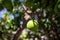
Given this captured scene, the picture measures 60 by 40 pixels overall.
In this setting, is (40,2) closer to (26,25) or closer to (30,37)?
(26,25)

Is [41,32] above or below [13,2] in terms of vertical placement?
below

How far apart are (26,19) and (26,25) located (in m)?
0.11

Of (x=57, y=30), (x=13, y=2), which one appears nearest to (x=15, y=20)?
(x=13, y=2)

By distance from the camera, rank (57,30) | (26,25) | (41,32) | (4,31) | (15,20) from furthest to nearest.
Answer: (57,30) < (41,32) < (4,31) < (15,20) < (26,25)

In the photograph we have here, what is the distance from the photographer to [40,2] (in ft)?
5.32

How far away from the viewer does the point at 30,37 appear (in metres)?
3.17

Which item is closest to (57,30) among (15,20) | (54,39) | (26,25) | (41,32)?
(54,39)

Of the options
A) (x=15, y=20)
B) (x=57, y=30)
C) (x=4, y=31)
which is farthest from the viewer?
(x=57, y=30)

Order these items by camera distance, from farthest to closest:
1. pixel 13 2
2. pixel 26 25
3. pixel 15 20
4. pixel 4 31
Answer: pixel 4 31 → pixel 15 20 → pixel 26 25 → pixel 13 2

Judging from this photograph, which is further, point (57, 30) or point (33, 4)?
point (57, 30)

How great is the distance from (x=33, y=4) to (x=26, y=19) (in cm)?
13

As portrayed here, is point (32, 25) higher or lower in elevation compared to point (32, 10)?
lower

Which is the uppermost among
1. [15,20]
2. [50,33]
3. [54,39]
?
[15,20]

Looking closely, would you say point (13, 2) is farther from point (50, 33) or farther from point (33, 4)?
point (50, 33)
